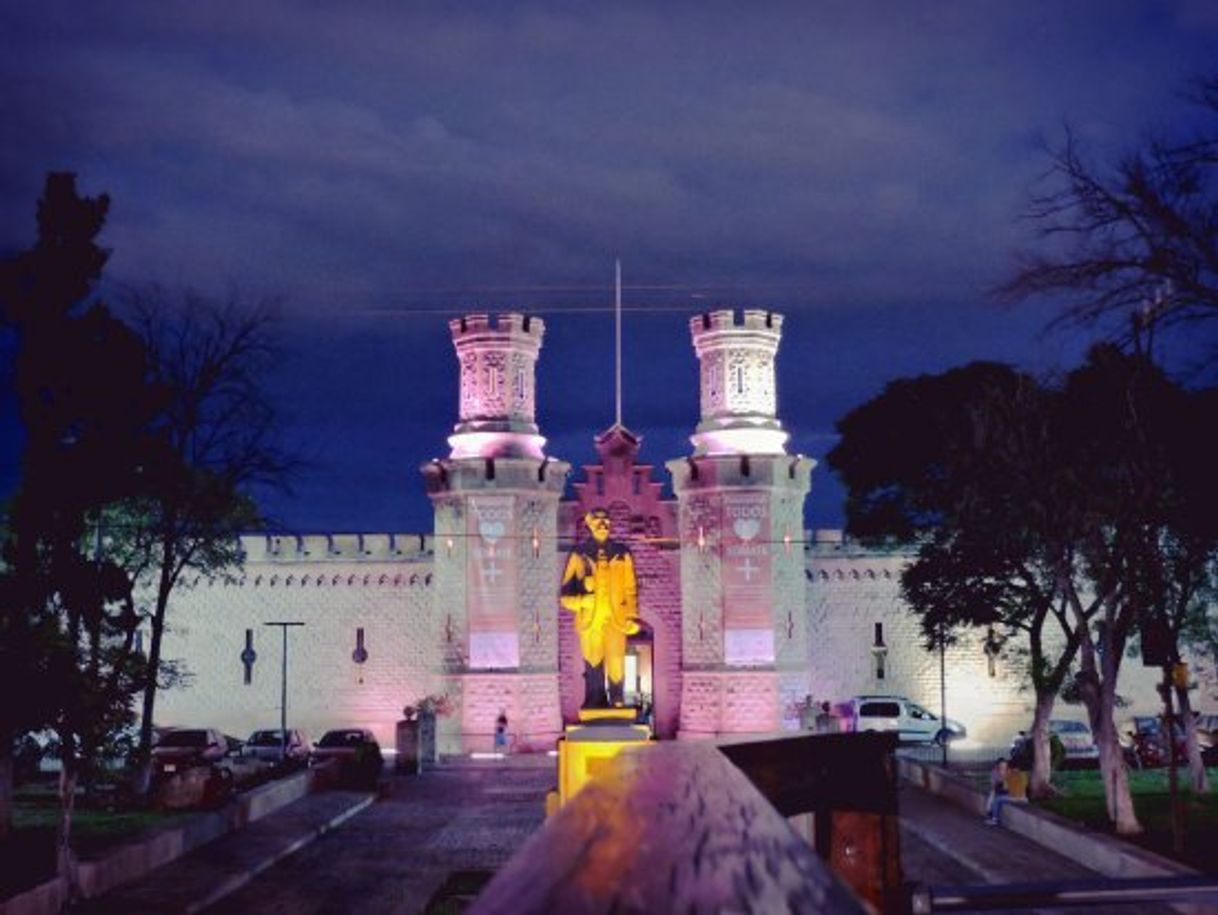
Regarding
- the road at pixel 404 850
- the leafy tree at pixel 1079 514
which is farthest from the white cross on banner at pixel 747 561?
the road at pixel 404 850

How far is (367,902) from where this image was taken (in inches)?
661

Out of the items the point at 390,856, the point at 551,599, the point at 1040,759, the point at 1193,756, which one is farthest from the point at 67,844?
the point at 551,599

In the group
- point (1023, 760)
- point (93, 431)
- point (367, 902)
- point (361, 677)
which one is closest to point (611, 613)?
point (1023, 760)

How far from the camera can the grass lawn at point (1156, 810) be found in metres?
17.1

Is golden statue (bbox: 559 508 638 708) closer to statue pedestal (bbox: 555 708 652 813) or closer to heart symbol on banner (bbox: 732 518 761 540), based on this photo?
heart symbol on banner (bbox: 732 518 761 540)

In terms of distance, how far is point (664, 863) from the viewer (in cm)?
216

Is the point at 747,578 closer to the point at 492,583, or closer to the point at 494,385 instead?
the point at 492,583

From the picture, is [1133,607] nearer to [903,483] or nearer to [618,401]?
[903,483]

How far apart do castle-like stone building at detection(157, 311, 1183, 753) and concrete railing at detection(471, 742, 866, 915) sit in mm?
36850

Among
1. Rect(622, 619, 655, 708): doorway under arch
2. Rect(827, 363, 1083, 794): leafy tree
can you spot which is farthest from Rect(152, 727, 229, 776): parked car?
Rect(622, 619, 655, 708): doorway under arch

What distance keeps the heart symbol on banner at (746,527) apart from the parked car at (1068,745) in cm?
864

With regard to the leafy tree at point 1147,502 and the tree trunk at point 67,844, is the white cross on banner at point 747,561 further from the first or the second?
the tree trunk at point 67,844

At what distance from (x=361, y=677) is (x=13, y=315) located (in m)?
23.1

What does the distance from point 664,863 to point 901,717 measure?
38711mm
